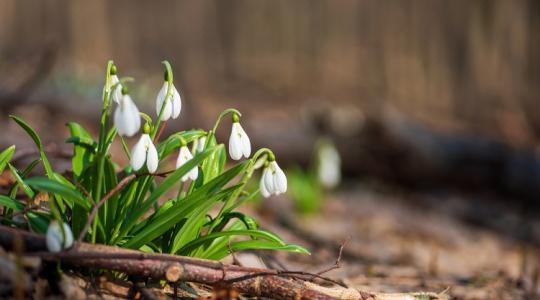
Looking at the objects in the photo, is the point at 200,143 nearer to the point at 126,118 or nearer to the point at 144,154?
the point at 144,154

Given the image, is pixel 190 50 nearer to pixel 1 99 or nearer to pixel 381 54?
pixel 381 54

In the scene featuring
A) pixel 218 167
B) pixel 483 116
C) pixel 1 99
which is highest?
pixel 483 116

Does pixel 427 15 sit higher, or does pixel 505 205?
pixel 427 15

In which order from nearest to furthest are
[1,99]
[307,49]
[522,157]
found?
[1,99]
[522,157]
[307,49]

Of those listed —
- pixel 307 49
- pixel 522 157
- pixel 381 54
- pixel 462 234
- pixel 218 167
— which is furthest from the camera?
pixel 307 49

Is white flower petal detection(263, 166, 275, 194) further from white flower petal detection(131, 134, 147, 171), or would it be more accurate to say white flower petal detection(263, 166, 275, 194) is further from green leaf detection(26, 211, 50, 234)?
green leaf detection(26, 211, 50, 234)

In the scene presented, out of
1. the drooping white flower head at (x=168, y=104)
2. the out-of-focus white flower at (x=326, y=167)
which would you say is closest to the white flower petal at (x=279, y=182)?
the drooping white flower head at (x=168, y=104)

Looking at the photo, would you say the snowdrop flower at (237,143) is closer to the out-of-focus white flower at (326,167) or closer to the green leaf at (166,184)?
the green leaf at (166,184)

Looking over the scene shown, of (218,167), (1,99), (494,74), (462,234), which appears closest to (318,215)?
(462,234)
